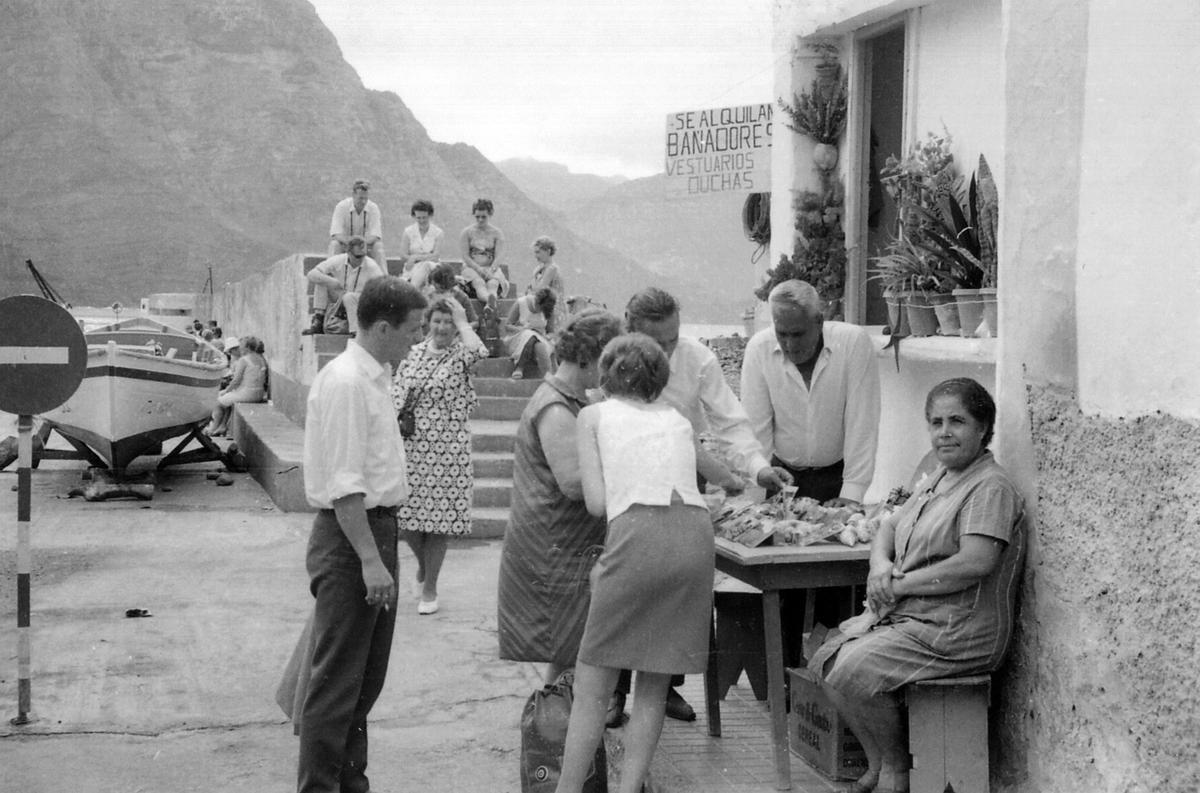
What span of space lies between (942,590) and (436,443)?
484cm

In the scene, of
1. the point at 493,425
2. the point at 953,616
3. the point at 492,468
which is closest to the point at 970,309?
the point at 953,616

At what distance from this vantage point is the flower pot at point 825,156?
9422 mm

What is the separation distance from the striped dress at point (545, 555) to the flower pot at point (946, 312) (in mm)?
3228

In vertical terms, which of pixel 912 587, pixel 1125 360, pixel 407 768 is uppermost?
pixel 1125 360

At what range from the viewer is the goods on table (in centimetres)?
499

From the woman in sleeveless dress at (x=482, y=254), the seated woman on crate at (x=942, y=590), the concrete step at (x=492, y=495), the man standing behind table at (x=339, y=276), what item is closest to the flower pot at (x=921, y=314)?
the seated woman on crate at (x=942, y=590)

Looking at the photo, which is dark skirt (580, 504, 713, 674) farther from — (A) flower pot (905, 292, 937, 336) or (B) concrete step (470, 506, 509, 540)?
(B) concrete step (470, 506, 509, 540)

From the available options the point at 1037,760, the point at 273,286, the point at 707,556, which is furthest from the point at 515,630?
the point at 273,286

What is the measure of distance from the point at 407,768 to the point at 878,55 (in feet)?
19.1

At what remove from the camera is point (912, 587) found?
14.4 feet

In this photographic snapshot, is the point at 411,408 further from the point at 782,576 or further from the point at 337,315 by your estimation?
the point at 337,315

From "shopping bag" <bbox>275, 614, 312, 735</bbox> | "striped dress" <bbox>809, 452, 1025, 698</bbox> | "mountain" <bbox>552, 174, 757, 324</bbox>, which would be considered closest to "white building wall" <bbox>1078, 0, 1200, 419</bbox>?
"striped dress" <bbox>809, 452, 1025, 698</bbox>

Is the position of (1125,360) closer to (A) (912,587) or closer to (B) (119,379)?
(A) (912,587)

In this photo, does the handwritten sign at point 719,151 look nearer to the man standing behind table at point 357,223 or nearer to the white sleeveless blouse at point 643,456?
the man standing behind table at point 357,223
